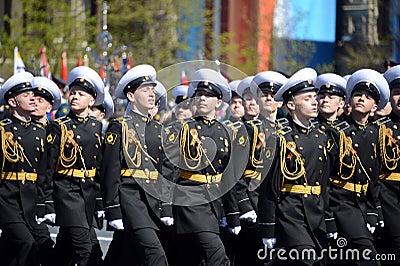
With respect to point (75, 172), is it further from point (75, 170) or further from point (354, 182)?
point (354, 182)

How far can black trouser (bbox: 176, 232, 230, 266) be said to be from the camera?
8836mm

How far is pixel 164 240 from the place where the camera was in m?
9.85

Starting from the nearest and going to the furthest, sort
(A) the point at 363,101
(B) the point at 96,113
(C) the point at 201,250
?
(C) the point at 201,250, (A) the point at 363,101, (B) the point at 96,113

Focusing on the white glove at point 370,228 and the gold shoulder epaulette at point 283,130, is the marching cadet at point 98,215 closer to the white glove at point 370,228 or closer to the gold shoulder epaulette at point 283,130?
the gold shoulder epaulette at point 283,130

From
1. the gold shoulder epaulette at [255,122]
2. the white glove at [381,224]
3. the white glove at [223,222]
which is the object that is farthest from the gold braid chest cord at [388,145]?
the white glove at [223,222]

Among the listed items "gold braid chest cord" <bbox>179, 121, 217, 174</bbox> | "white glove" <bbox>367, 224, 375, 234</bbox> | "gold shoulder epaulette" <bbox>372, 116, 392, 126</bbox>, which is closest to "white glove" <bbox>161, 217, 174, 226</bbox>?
"gold braid chest cord" <bbox>179, 121, 217, 174</bbox>

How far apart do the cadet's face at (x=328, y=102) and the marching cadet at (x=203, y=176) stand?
0.89m

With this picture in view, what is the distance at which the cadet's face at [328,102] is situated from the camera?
9.67m

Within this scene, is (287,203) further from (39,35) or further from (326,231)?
(39,35)

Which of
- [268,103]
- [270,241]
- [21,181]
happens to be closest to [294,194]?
[270,241]

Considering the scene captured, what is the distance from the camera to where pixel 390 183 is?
31.8 ft

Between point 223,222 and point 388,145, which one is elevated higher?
point 388,145

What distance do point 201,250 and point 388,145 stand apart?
1.97 meters

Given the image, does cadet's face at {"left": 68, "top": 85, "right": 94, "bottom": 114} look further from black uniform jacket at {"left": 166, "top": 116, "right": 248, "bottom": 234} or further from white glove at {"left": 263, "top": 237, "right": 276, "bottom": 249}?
white glove at {"left": 263, "top": 237, "right": 276, "bottom": 249}
